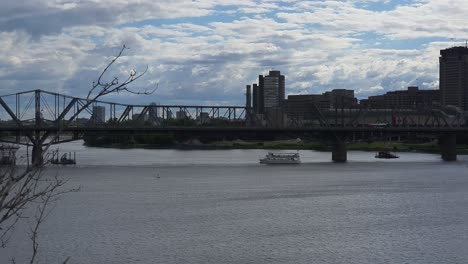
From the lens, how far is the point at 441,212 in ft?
142

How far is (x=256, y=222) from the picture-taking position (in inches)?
1499

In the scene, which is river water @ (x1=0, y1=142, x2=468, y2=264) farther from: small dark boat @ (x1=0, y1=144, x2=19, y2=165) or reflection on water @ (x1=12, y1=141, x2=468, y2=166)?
reflection on water @ (x1=12, y1=141, x2=468, y2=166)

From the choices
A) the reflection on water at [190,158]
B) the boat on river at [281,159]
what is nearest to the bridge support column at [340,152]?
the reflection on water at [190,158]

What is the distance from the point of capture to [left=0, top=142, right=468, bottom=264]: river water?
28641mm

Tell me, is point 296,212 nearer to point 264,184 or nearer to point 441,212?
point 441,212

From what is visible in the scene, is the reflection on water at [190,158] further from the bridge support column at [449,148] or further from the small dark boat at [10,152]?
the small dark boat at [10,152]

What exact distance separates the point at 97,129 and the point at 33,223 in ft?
182

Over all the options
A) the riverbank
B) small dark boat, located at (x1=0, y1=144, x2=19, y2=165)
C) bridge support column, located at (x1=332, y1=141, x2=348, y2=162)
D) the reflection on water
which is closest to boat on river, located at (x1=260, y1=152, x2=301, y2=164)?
the reflection on water

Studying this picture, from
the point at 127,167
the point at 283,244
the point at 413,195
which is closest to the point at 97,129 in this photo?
the point at 127,167

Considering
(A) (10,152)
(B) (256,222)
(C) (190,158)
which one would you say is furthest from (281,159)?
(A) (10,152)

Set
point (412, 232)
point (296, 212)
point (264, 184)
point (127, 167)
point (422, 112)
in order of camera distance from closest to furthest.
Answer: point (412, 232)
point (296, 212)
point (264, 184)
point (127, 167)
point (422, 112)

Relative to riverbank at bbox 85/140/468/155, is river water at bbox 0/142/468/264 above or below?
below

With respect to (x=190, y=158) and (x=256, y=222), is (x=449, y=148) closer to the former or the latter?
(x=190, y=158)

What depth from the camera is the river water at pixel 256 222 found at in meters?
28.6
